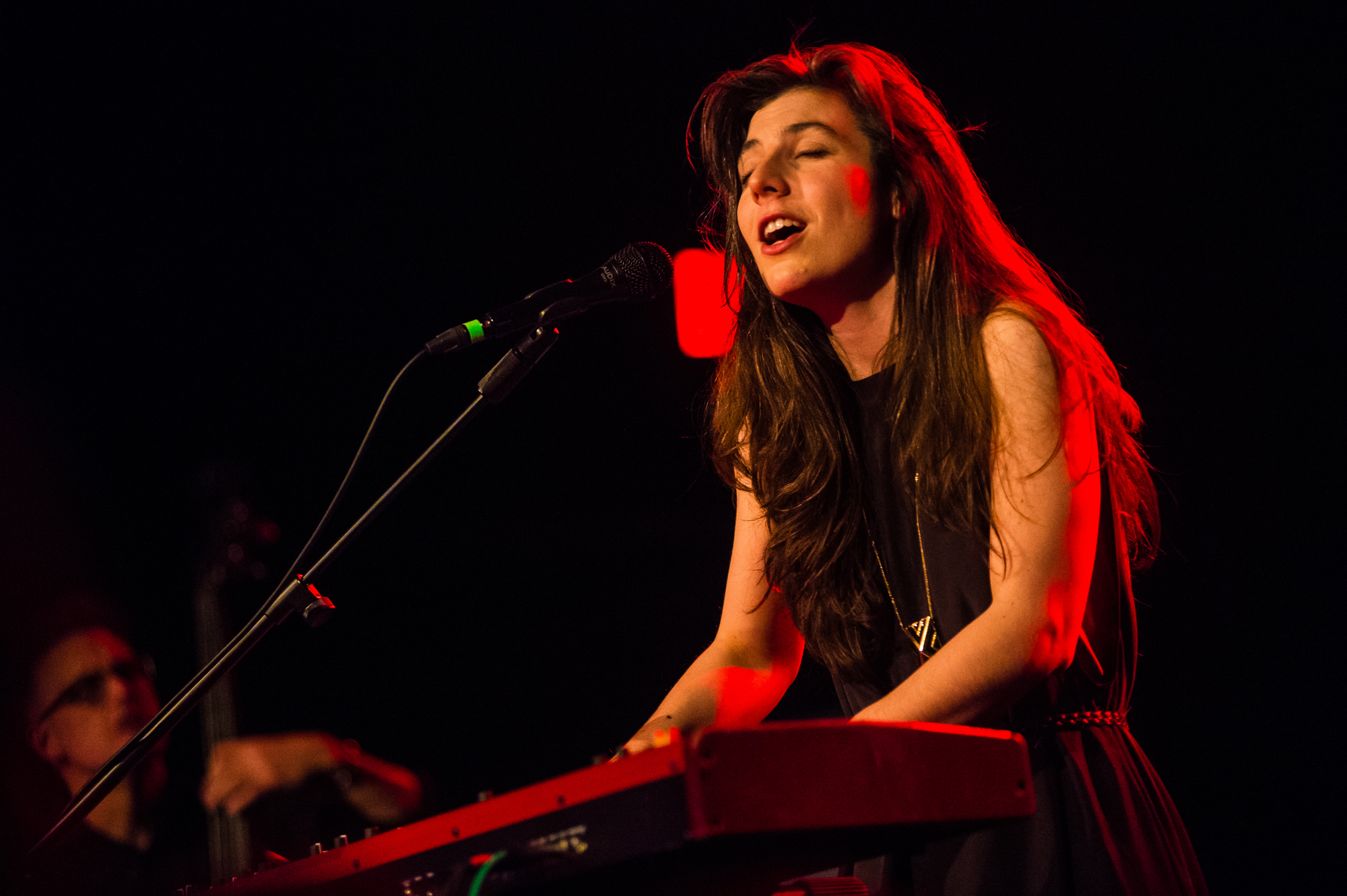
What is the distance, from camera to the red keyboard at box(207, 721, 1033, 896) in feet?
3.36

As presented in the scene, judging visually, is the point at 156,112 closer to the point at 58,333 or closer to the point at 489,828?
the point at 58,333

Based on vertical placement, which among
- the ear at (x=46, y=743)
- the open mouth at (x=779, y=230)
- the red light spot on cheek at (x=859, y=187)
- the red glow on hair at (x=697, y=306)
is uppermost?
the red glow on hair at (x=697, y=306)

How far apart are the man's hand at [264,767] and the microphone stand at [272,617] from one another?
5.36ft

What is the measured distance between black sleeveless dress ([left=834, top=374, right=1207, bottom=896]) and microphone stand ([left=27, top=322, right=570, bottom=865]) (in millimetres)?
709

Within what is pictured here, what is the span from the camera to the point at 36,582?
388 centimetres

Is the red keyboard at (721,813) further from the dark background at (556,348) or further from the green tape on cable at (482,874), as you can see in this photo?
the dark background at (556,348)

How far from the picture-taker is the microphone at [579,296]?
6.17 ft

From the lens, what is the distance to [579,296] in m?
1.93

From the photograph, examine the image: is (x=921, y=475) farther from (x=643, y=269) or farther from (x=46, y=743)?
(x=46, y=743)

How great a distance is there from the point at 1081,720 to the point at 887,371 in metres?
0.70

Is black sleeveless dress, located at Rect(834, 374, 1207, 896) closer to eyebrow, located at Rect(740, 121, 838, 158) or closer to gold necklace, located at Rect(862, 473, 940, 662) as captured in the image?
gold necklace, located at Rect(862, 473, 940, 662)

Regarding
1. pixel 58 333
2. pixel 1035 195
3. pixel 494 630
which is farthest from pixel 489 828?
pixel 494 630

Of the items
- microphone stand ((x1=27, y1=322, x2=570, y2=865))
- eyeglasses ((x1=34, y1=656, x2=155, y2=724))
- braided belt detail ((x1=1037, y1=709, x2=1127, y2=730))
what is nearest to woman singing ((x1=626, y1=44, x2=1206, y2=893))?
braided belt detail ((x1=1037, y1=709, x2=1127, y2=730))

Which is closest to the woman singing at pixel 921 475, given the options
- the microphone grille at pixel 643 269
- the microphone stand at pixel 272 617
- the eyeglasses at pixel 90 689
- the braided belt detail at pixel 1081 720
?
the braided belt detail at pixel 1081 720
